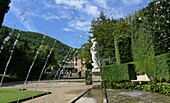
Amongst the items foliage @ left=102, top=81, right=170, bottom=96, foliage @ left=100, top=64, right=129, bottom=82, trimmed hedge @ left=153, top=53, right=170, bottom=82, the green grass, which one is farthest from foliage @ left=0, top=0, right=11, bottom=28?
trimmed hedge @ left=153, top=53, right=170, bottom=82

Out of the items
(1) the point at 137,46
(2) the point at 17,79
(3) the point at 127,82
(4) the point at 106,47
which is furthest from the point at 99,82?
(2) the point at 17,79

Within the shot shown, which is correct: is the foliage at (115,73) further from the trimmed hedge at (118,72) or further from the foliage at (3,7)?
the foliage at (3,7)

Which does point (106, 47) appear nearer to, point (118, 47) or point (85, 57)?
point (85, 57)

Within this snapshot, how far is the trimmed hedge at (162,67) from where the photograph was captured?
1549 centimetres

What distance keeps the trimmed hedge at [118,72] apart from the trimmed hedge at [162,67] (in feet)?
11.0

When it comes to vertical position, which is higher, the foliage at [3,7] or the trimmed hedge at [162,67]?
the foliage at [3,7]

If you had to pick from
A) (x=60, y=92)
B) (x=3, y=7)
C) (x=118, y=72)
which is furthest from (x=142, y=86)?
(x=3, y=7)

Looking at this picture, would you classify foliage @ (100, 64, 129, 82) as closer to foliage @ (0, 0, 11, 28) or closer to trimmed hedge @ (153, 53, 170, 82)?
trimmed hedge @ (153, 53, 170, 82)

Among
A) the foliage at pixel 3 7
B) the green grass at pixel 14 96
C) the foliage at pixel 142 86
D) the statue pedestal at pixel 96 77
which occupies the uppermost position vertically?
the foliage at pixel 3 7

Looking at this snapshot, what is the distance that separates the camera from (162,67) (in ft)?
53.4

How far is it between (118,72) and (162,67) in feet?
20.3

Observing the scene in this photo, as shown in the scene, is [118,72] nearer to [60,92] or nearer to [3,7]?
[60,92]

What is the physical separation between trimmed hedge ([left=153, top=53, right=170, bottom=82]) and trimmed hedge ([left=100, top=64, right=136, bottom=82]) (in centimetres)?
334

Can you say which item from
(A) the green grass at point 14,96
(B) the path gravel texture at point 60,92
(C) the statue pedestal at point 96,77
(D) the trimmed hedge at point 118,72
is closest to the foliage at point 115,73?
(D) the trimmed hedge at point 118,72
